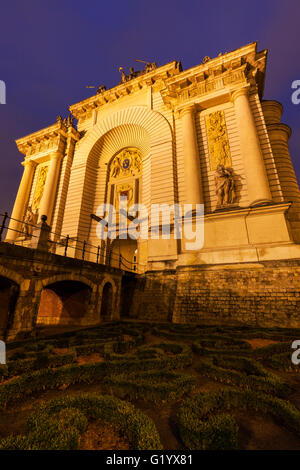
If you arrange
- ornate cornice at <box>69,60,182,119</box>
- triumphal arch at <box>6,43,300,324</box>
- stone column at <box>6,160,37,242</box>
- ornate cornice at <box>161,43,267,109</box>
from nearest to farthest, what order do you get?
triumphal arch at <box>6,43,300,324</box> → ornate cornice at <box>161,43,267,109</box> → ornate cornice at <box>69,60,182,119</box> → stone column at <box>6,160,37,242</box>

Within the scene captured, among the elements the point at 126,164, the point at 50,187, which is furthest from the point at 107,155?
the point at 50,187

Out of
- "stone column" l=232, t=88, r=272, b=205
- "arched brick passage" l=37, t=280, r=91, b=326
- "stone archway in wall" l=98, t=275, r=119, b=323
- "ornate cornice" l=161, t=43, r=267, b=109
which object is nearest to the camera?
"arched brick passage" l=37, t=280, r=91, b=326

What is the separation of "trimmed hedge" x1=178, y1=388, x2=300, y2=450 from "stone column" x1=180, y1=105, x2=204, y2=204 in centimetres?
1087

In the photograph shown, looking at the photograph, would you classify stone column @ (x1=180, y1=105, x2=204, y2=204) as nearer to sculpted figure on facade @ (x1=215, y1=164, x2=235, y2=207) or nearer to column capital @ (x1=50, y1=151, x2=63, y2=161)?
sculpted figure on facade @ (x1=215, y1=164, x2=235, y2=207)

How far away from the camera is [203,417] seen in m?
2.25

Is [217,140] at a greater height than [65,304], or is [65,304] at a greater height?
[217,140]

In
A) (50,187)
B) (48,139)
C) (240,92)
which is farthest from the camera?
(48,139)

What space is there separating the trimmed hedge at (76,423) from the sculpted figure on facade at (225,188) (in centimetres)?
1134

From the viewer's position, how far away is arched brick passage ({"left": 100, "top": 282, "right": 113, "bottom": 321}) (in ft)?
33.6

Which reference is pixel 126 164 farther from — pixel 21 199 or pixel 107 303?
pixel 107 303

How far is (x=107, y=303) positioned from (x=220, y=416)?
356 inches

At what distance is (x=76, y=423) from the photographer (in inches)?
80.4

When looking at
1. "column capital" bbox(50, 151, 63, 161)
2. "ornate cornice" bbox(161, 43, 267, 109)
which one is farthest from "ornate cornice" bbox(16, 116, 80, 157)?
"ornate cornice" bbox(161, 43, 267, 109)
